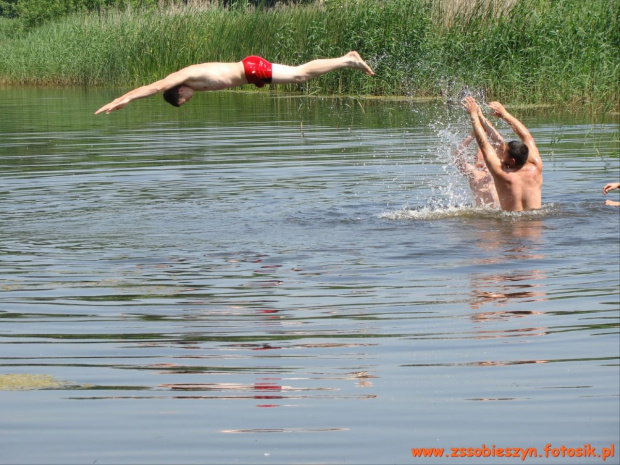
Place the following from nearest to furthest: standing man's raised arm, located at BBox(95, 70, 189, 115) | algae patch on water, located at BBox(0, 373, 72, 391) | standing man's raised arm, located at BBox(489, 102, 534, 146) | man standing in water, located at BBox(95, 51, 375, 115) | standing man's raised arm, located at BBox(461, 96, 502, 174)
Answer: algae patch on water, located at BBox(0, 373, 72, 391), standing man's raised arm, located at BBox(95, 70, 189, 115), man standing in water, located at BBox(95, 51, 375, 115), standing man's raised arm, located at BBox(461, 96, 502, 174), standing man's raised arm, located at BBox(489, 102, 534, 146)

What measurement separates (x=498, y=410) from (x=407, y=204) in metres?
7.85

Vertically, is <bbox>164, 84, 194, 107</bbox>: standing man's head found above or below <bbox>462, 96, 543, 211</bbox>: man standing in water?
above

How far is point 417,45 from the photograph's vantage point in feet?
82.5

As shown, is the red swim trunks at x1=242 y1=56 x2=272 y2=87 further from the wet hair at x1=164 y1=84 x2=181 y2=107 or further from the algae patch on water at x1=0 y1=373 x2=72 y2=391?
the algae patch on water at x1=0 y1=373 x2=72 y2=391

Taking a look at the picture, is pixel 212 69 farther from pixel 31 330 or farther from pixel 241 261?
pixel 31 330

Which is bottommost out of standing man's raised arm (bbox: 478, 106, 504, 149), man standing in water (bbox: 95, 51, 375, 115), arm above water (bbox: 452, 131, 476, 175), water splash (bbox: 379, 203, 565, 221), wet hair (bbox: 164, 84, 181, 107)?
water splash (bbox: 379, 203, 565, 221)

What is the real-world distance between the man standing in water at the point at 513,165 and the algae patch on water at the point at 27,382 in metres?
6.44

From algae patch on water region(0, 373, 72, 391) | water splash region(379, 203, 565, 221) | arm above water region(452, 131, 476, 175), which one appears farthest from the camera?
arm above water region(452, 131, 476, 175)

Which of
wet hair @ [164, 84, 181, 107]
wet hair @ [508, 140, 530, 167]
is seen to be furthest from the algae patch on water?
wet hair @ [508, 140, 530, 167]

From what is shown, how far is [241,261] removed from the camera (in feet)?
31.8

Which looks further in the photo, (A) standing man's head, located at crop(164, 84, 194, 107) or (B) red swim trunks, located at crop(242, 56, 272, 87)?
(B) red swim trunks, located at crop(242, 56, 272, 87)

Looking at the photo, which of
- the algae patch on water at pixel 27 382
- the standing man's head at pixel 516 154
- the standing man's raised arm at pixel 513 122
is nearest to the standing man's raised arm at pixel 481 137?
the standing man's head at pixel 516 154

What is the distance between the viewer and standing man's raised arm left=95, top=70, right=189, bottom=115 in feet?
33.6

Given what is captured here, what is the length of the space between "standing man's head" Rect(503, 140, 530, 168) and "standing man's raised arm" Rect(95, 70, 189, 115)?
3.45 meters
